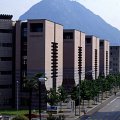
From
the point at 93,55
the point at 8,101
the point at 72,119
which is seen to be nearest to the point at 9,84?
the point at 8,101

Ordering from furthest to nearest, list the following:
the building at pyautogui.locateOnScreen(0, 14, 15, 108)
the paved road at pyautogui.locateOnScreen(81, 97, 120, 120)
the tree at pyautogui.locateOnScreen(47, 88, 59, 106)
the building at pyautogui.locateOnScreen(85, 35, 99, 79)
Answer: the building at pyautogui.locateOnScreen(85, 35, 99, 79), the building at pyautogui.locateOnScreen(0, 14, 15, 108), the tree at pyautogui.locateOnScreen(47, 88, 59, 106), the paved road at pyautogui.locateOnScreen(81, 97, 120, 120)

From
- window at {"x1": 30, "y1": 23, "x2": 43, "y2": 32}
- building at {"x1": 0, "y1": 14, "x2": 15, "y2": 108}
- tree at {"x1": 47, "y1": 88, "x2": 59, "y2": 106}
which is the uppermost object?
window at {"x1": 30, "y1": 23, "x2": 43, "y2": 32}

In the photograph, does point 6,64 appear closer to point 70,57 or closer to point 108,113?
point 108,113

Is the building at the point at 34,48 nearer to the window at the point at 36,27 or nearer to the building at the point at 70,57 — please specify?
the window at the point at 36,27

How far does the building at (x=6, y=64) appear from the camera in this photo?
123062mm

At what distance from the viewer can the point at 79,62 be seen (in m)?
165

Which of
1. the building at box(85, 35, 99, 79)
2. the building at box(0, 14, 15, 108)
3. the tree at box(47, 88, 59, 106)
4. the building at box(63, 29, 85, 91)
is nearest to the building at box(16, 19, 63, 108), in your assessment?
the building at box(0, 14, 15, 108)

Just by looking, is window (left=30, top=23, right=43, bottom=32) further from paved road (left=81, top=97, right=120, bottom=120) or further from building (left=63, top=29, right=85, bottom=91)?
building (left=63, top=29, right=85, bottom=91)

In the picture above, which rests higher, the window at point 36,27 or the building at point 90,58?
the window at point 36,27

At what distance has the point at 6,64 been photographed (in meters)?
124

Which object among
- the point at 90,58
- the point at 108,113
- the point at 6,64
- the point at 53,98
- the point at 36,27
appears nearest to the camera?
the point at 53,98

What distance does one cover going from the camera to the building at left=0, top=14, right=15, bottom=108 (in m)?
123

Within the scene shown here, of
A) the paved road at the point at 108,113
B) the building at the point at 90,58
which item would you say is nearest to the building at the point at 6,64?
the paved road at the point at 108,113

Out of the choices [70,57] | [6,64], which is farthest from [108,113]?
[70,57]
